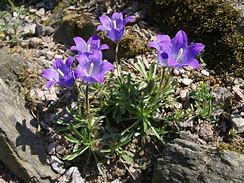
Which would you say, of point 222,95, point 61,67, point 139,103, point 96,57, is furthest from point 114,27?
point 222,95

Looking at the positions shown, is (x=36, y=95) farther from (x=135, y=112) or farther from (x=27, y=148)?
(x=135, y=112)

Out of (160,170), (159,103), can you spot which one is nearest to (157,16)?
(159,103)

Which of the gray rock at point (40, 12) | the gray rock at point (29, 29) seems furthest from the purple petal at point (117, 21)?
the gray rock at point (40, 12)

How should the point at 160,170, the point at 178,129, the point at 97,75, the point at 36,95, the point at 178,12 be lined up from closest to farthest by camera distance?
the point at 97,75
the point at 160,170
the point at 178,129
the point at 36,95
the point at 178,12

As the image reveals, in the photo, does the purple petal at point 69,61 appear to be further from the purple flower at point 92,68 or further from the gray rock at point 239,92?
the gray rock at point 239,92

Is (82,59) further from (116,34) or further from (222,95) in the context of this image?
(222,95)

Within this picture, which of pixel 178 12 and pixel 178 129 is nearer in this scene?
pixel 178 129
